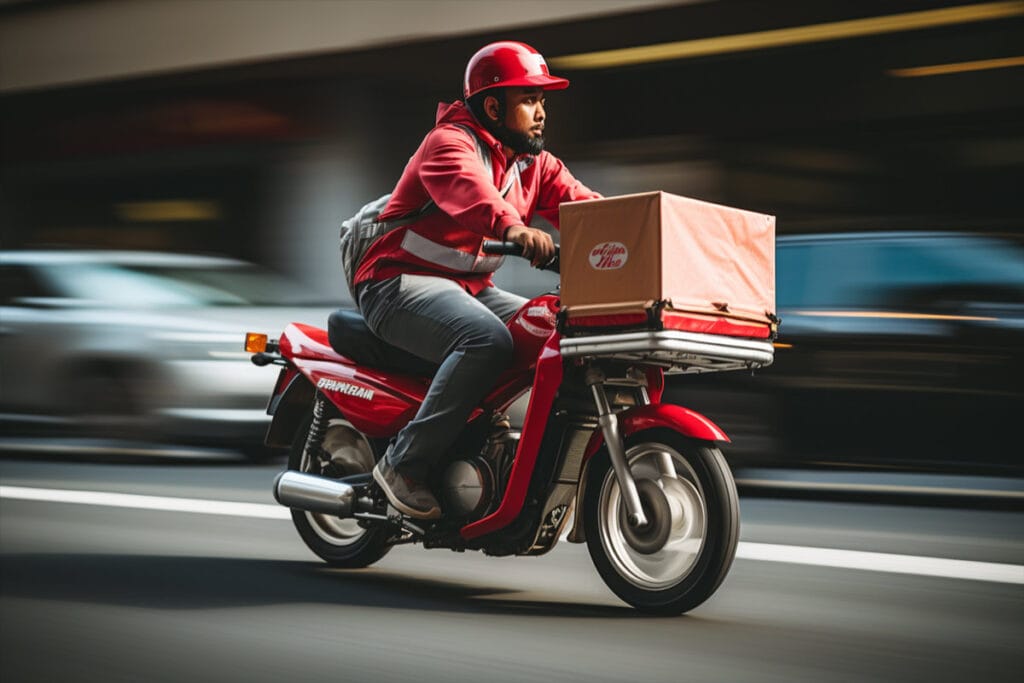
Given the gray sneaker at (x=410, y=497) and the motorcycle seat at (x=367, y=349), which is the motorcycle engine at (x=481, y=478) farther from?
the motorcycle seat at (x=367, y=349)

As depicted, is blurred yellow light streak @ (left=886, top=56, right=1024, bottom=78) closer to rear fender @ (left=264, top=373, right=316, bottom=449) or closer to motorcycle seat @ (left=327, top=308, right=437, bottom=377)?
rear fender @ (left=264, top=373, right=316, bottom=449)

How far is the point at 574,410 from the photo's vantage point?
18.2 ft

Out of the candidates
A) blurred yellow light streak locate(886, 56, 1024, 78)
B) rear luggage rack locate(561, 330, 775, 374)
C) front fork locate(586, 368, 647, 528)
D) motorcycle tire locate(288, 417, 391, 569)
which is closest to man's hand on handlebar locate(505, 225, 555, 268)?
rear luggage rack locate(561, 330, 775, 374)

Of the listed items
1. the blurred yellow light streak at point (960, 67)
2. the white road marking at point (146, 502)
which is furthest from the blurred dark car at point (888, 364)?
the blurred yellow light streak at point (960, 67)

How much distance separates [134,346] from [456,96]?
22.7 feet

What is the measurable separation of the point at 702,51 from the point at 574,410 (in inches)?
368

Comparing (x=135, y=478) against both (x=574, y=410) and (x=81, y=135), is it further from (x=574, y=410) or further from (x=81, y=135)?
(x=81, y=135)

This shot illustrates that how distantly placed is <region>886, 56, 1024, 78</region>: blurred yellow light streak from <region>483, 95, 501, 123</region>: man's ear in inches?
322

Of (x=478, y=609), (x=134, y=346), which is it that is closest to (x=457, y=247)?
(x=478, y=609)

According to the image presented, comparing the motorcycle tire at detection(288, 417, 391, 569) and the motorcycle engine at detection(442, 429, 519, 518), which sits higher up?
the motorcycle engine at detection(442, 429, 519, 518)

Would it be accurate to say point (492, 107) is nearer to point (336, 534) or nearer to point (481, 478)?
point (481, 478)

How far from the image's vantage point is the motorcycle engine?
18.7 ft

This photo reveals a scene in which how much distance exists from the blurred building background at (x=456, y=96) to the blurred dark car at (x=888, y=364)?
363 mm

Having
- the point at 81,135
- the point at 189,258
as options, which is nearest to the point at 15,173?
the point at 81,135
